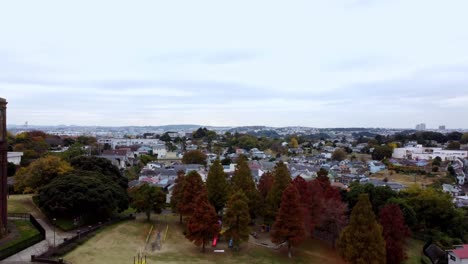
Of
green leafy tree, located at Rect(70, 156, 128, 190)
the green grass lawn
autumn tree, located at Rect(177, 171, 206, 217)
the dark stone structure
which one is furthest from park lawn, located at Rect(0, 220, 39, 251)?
the green grass lawn

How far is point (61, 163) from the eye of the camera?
3903 centimetres

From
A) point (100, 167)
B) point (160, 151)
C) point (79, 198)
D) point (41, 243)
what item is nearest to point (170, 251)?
point (41, 243)

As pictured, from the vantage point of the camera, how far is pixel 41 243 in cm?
2514

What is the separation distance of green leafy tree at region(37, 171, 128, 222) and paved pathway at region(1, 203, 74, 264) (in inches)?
44.5

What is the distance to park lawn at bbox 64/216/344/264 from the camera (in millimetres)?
23547

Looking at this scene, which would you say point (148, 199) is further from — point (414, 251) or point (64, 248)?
point (414, 251)

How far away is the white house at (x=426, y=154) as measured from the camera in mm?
96375

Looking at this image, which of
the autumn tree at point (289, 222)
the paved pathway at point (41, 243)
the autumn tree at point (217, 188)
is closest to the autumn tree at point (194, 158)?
the autumn tree at point (217, 188)

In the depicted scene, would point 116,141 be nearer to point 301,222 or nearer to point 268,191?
point 268,191

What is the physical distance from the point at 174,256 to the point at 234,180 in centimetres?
1120

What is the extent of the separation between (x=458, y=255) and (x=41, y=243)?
27.0 metres

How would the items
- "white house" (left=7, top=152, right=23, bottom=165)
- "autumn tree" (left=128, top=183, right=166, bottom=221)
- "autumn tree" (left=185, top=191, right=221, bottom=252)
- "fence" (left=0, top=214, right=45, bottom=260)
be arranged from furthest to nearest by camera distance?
1. "white house" (left=7, top=152, right=23, bottom=165)
2. "autumn tree" (left=128, top=183, right=166, bottom=221)
3. "autumn tree" (left=185, top=191, right=221, bottom=252)
4. "fence" (left=0, top=214, right=45, bottom=260)

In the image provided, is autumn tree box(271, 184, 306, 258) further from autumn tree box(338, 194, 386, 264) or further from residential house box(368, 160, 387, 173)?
residential house box(368, 160, 387, 173)

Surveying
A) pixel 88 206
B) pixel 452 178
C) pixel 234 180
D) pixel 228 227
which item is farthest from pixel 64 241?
pixel 452 178
